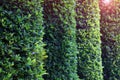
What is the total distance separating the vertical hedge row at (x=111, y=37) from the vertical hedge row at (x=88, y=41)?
2.99ft

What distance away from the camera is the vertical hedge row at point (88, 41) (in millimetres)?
6359

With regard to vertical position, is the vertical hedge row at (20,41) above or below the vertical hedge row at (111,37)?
above

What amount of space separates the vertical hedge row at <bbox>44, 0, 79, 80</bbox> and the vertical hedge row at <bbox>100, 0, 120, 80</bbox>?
2218 mm

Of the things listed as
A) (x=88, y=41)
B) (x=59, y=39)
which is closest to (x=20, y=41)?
(x=59, y=39)

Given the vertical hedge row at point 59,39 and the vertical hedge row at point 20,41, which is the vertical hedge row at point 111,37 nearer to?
the vertical hedge row at point 59,39

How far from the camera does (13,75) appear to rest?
3506 millimetres

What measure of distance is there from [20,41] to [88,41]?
3.10m

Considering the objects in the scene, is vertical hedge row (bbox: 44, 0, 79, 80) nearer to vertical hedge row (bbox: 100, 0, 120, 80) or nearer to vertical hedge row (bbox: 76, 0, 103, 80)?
vertical hedge row (bbox: 76, 0, 103, 80)

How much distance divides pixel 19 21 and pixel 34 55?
19.9 inches

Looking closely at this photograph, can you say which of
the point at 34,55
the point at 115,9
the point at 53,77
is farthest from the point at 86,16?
the point at 34,55

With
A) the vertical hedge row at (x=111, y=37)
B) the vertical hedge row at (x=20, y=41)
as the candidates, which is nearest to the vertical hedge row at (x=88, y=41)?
the vertical hedge row at (x=111, y=37)

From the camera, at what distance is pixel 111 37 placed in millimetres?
7402

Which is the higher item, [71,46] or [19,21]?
[19,21]

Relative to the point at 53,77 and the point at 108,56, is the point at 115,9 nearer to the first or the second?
the point at 108,56
